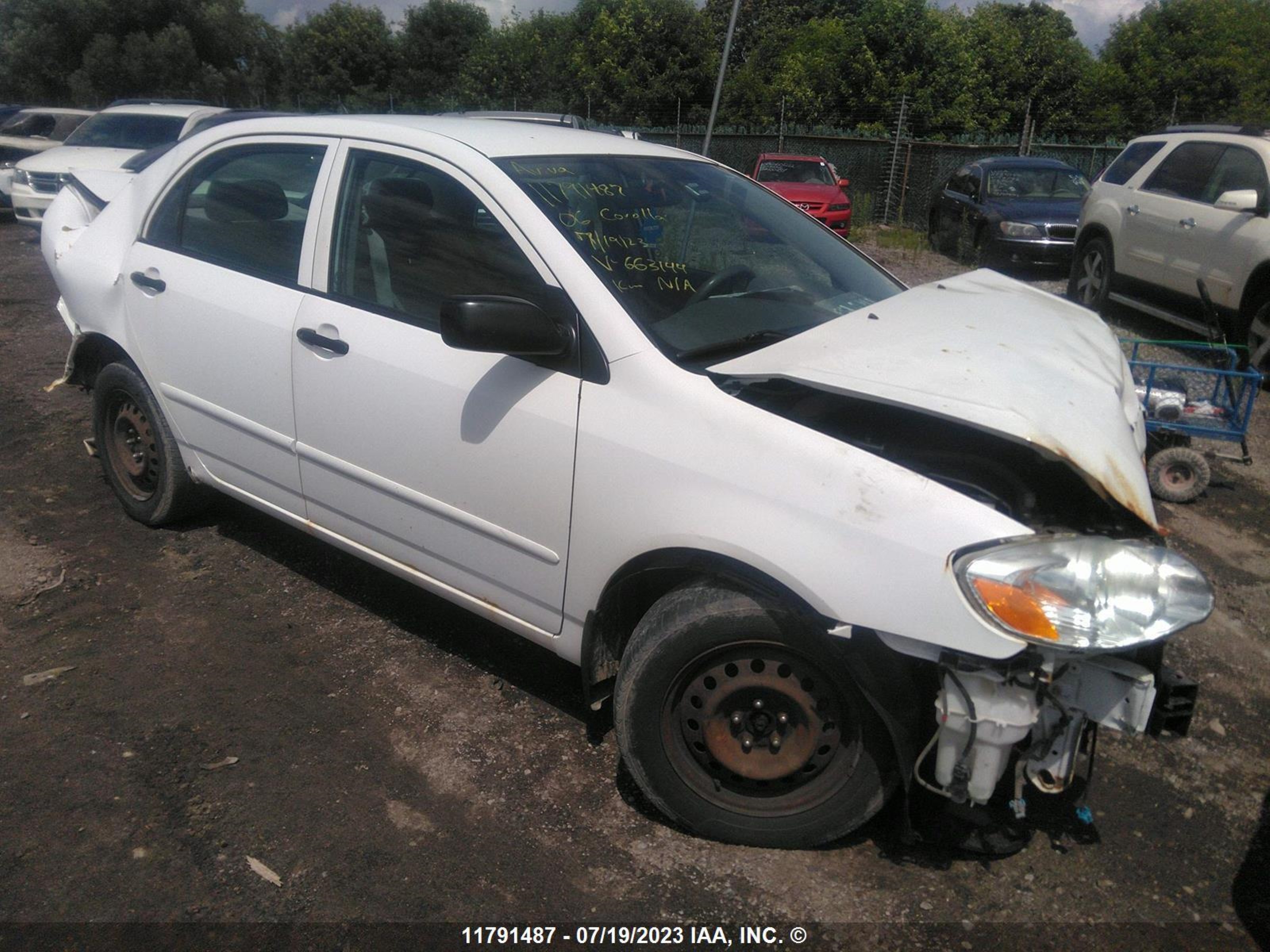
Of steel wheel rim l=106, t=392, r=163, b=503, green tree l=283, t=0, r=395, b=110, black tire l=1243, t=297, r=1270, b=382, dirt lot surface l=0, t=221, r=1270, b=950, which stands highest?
green tree l=283, t=0, r=395, b=110

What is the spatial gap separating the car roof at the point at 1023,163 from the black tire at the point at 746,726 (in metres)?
13.1

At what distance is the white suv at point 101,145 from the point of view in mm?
12094

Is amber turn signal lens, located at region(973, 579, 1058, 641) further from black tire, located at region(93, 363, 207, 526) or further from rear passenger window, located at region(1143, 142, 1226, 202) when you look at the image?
rear passenger window, located at region(1143, 142, 1226, 202)

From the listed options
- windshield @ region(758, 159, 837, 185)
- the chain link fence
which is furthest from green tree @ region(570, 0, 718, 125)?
windshield @ region(758, 159, 837, 185)

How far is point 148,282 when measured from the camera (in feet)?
13.2

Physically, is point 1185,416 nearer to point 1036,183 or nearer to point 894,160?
point 1036,183

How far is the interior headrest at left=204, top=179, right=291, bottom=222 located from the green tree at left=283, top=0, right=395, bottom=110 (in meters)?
52.1

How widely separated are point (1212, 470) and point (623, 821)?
15.7 ft

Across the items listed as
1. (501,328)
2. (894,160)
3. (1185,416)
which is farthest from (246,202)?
(894,160)

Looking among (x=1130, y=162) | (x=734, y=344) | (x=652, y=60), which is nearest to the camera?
(x=734, y=344)

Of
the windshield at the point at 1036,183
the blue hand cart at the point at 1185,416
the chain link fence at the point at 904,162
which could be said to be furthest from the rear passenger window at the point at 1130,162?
the chain link fence at the point at 904,162

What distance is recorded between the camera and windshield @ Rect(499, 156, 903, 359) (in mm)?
2908

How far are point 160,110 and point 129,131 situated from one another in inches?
19.1

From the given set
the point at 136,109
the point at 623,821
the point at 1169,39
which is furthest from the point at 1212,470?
the point at 1169,39
